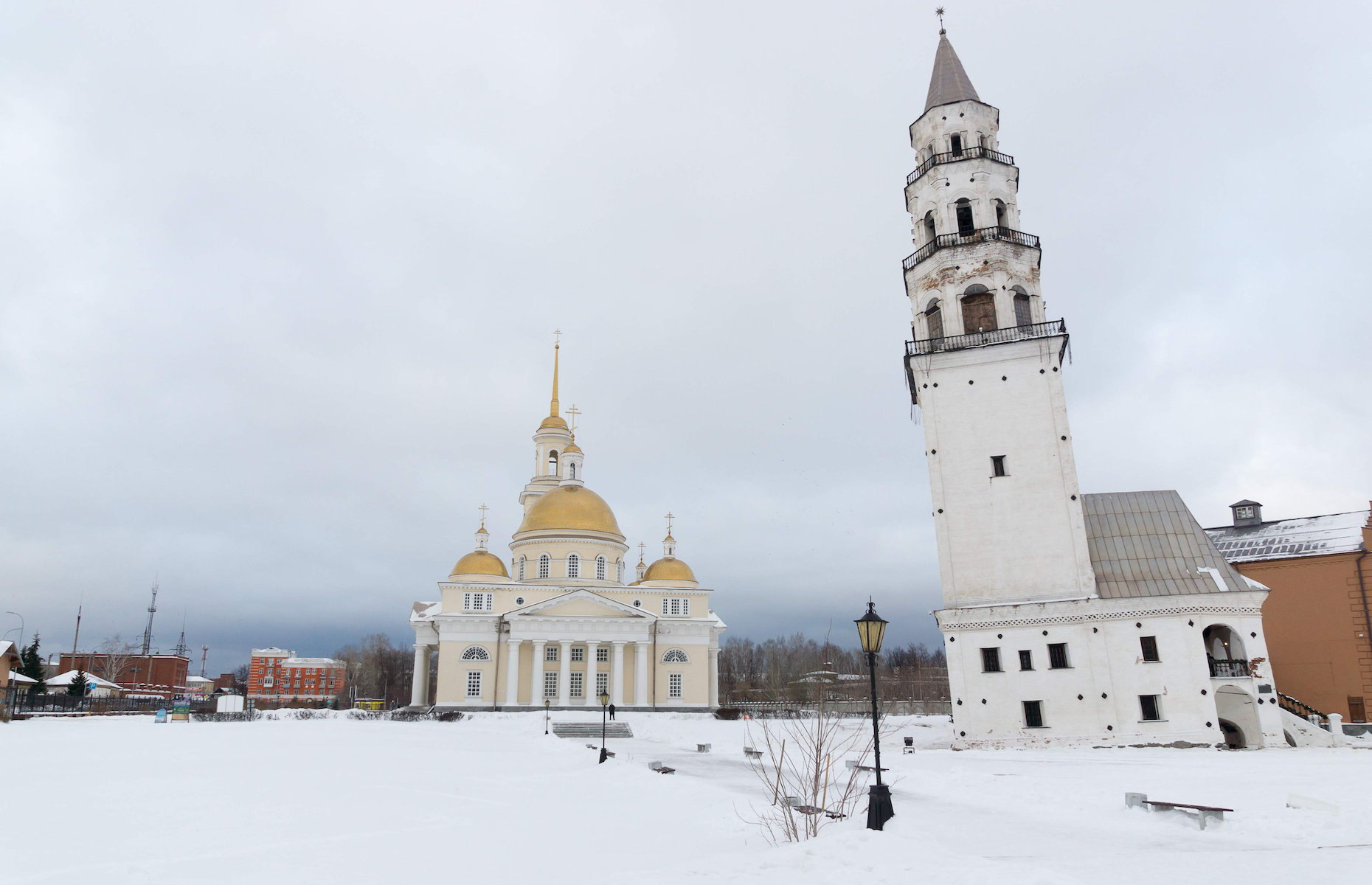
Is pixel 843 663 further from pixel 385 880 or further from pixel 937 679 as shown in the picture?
pixel 385 880

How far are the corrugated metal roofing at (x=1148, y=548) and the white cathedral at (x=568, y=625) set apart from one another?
1166 inches

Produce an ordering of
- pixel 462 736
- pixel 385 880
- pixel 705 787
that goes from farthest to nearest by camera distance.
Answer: pixel 462 736
pixel 705 787
pixel 385 880

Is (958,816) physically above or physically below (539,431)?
below

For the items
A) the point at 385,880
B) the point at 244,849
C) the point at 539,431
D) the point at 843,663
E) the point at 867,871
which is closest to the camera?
the point at 867,871

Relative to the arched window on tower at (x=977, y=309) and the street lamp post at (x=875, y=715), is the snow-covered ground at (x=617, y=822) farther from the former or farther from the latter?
the arched window on tower at (x=977, y=309)

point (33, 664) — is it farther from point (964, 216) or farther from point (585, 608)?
point (964, 216)

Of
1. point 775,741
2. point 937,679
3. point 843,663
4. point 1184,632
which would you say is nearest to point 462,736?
point 775,741

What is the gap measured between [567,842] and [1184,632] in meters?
24.8

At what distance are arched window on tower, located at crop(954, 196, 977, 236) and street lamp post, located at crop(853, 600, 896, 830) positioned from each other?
84.9ft

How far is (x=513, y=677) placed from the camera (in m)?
51.0

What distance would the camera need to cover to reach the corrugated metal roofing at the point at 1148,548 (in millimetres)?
28656

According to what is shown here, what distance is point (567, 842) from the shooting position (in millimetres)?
11375

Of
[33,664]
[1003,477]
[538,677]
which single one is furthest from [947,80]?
[33,664]

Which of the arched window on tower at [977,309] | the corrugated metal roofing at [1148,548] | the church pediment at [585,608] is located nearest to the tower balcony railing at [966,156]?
the arched window on tower at [977,309]
